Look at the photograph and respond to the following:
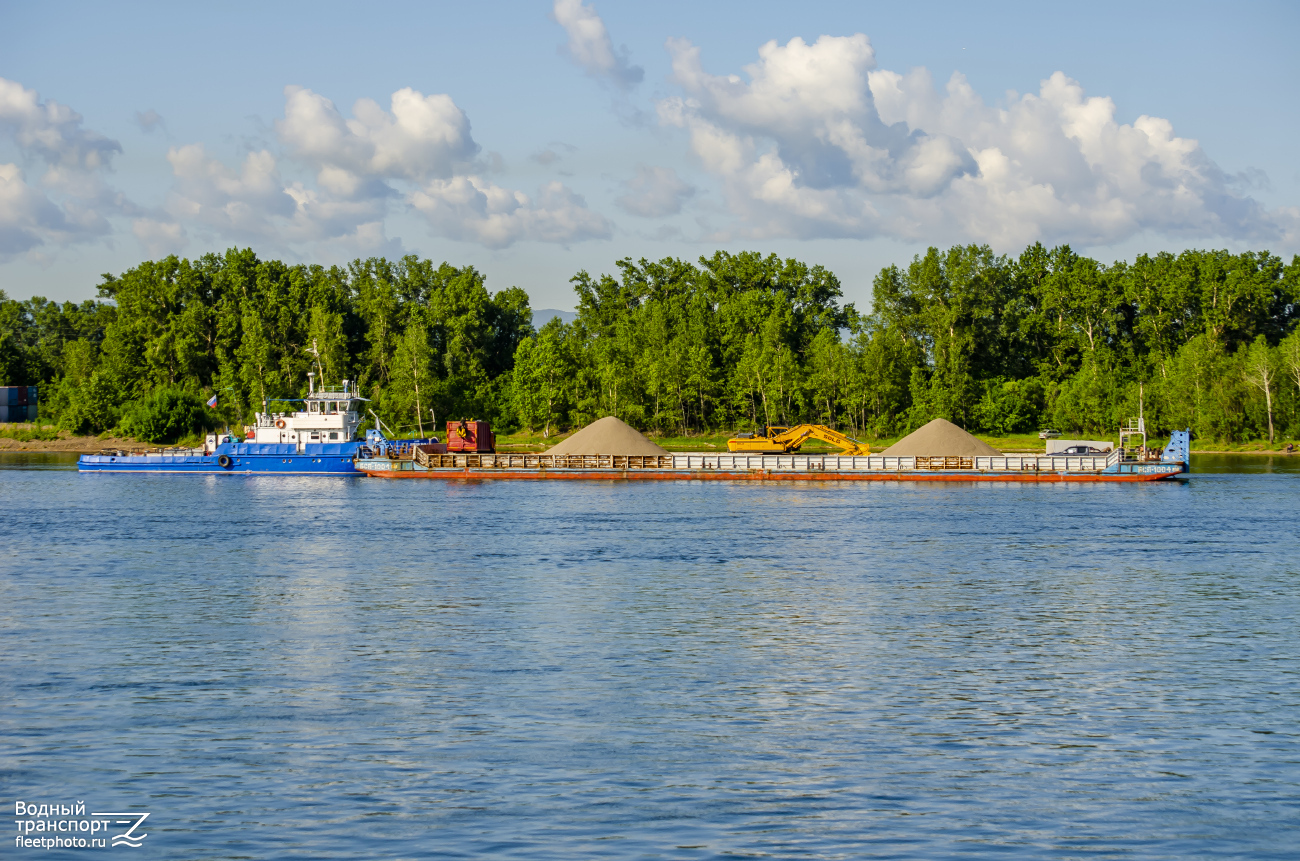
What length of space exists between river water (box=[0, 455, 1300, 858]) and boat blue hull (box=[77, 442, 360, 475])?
147 ft

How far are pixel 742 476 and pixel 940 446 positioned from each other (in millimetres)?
16849

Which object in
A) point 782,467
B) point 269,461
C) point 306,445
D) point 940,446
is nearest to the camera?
point 782,467

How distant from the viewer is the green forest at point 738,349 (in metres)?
136

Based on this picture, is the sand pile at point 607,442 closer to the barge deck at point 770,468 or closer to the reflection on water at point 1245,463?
the barge deck at point 770,468

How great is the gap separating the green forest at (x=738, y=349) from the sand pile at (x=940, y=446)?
38.8 metres

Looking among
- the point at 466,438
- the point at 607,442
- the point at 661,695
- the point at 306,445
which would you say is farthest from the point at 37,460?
the point at 661,695

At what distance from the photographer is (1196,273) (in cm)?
13975

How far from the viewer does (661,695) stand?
78.4 ft

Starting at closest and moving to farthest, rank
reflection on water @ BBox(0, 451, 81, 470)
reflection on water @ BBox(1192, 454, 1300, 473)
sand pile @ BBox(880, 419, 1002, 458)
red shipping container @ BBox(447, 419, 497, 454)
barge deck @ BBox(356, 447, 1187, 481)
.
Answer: barge deck @ BBox(356, 447, 1187, 481) < sand pile @ BBox(880, 419, 1002, 458) < reflection on water @ BBox(1192, 454, 1300, 473) < red shipping container @ BBox(447, 419, 497, 454) < reflection on water @ BBox(0, 451, 81, 470)

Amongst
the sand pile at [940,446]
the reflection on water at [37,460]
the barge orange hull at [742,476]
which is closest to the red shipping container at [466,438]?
the barge orange hull at [742,476]

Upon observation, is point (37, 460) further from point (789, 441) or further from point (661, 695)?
point (661, 695)

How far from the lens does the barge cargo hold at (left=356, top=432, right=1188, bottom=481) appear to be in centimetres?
8762

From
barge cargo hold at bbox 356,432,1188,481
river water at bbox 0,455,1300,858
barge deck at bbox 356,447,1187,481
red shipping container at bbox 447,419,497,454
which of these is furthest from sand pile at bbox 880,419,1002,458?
Answer: river water at bbox 0,455,1300,858

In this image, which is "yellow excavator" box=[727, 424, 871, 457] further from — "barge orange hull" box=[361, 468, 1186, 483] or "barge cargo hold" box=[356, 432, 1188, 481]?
"barge orange hull" box=[361, 468, 1186, 483]
